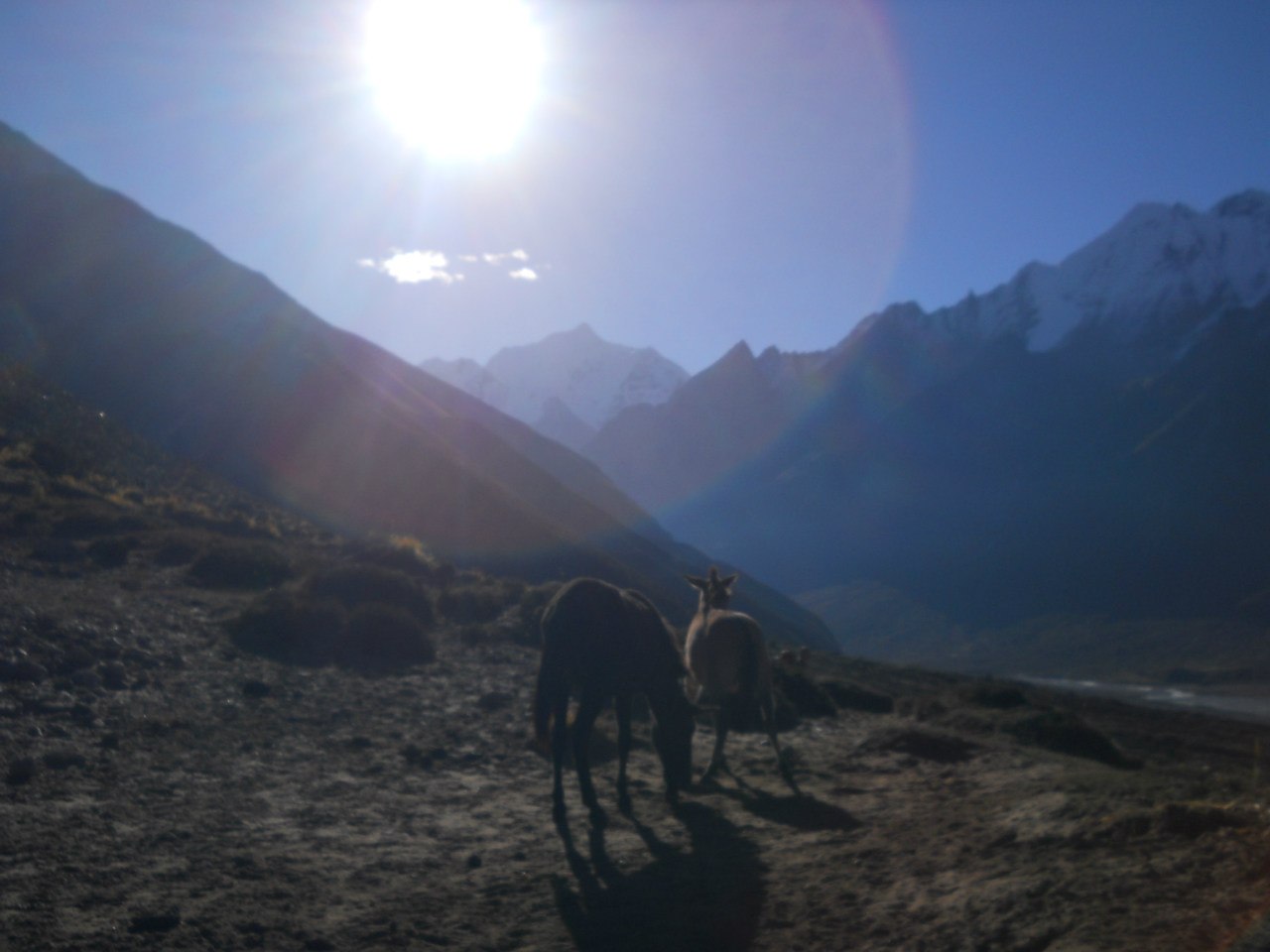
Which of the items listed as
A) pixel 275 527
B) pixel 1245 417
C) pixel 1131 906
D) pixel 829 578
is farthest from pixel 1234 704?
pixel 1245 417

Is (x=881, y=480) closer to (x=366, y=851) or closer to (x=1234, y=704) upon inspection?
(x=1234, y=704)

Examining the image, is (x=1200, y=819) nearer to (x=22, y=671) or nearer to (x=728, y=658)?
(x=728, y=658)

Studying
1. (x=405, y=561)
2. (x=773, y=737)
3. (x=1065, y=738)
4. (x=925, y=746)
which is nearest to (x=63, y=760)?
(x=773, y=737)

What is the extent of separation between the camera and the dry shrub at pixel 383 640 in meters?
14.0

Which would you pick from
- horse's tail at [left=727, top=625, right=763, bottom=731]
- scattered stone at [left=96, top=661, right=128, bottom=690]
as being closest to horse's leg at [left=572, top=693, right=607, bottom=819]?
horse's tail at [left=727, top=625, right=763, bottom=731]

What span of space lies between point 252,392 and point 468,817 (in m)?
49.9

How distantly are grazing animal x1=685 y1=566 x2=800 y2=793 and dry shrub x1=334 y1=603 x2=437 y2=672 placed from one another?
6.14m

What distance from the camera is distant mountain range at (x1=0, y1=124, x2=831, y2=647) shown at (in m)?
43.6

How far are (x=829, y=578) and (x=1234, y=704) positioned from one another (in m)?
89.5

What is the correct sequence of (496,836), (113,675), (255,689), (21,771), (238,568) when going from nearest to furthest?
(21,771) → (496,836) → (113,675) → (255,689) → (238,568)

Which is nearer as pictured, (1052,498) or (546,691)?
(546,691)

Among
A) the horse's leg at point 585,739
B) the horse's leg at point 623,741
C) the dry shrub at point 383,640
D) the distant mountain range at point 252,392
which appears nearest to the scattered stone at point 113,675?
the dry shrub at point 383,640

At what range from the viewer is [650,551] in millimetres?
75562

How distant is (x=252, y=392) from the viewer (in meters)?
52.0
